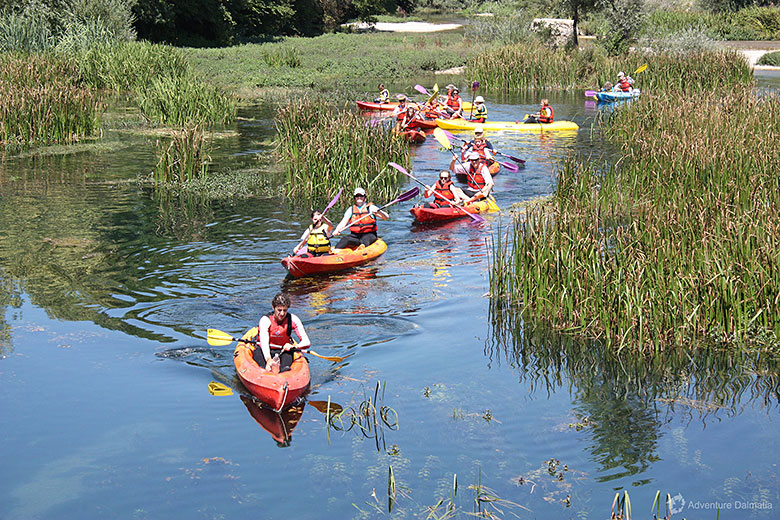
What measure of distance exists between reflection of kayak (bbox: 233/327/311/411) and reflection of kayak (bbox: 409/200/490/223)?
7.51 meters

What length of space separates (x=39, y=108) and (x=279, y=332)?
14917mm

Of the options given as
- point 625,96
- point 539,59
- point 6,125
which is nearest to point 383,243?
point 6,125

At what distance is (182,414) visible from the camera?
28.0 feet

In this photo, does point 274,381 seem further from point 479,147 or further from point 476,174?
point 479,147

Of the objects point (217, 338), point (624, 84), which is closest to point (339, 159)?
point (217, 338)

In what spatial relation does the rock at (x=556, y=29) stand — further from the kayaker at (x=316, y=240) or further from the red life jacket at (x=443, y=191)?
the kayaker at (x=316, y=240)

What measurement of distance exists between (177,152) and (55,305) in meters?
7.82

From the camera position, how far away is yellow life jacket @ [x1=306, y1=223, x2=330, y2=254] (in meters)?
13.2

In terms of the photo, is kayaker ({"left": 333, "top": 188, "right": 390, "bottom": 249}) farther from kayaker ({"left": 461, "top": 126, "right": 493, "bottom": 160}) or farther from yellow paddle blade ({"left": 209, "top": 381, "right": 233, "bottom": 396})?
kayaker ({"left": 461, "top": 126, "right": 493, "bottom": 160})

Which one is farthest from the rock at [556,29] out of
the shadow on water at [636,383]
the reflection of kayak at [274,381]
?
the reflection of kayak at [274,381]

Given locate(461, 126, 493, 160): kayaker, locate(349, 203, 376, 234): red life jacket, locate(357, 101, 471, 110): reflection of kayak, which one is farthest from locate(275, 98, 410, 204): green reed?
locate(357, 101, 471, 110): reflection of kayak

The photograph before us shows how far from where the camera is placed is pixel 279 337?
9.40m

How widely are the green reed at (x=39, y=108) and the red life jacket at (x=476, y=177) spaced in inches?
427

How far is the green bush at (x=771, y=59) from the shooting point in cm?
4266
